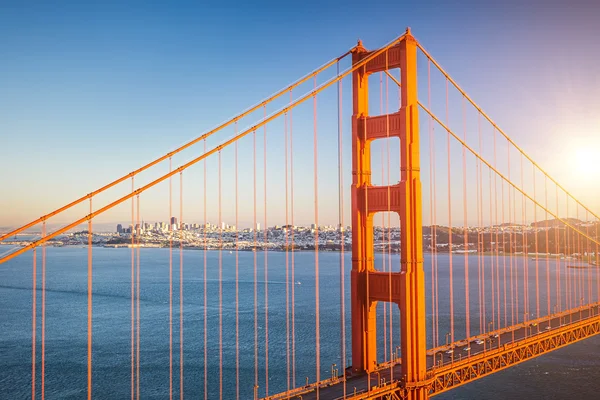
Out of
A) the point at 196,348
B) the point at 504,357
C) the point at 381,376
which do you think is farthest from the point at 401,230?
the point at 196,348

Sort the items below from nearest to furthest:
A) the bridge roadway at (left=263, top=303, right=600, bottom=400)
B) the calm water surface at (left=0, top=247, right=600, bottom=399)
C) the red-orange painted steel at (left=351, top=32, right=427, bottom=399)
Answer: the bridge roadway at (left=263, top=303, right=600, bottom=400)
the red-orange painted steel at (left=351, top=32, right=427, bottom=399)
the calm water surface at (left=0, top=247, right=600, bottom=399)

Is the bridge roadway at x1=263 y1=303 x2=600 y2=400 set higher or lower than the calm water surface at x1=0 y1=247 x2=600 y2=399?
higher

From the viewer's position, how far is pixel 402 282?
13352mm

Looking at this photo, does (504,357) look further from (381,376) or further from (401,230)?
(401,230)

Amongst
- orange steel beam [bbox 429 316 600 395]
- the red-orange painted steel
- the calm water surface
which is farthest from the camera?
the calm water surface

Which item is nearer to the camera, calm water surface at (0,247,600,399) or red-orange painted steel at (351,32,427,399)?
red-orange painted steel at (351,32,427,399)

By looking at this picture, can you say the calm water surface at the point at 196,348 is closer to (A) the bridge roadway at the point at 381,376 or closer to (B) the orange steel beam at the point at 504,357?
(A) the bridge roadway at the point at 381,376

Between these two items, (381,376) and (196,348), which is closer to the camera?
(381,376)

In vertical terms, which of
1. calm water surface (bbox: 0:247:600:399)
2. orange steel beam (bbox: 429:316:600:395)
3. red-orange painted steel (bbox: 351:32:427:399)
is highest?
red-orange painted steel (bbox: 351:32:427:399)

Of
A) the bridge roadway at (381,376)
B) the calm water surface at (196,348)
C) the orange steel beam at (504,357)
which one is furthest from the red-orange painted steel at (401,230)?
the calm water surface at (196,348)

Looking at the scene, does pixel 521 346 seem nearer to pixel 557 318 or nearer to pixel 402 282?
pixel 402 282

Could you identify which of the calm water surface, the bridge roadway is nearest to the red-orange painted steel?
the bridge roadway

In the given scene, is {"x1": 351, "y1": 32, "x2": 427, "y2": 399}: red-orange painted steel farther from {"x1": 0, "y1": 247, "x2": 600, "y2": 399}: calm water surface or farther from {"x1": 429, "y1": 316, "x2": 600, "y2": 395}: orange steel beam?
{"x1": 0, "y1": 247, "x2": 600, "y2": 399}: calm water surface

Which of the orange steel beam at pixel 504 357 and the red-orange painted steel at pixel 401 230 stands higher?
the red-orange painted steel at pixel 401 230
